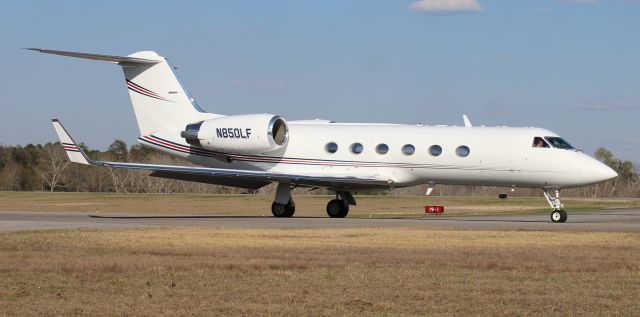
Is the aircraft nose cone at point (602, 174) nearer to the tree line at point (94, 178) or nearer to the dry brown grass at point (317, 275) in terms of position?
the dry brown grass at point (317, 275)

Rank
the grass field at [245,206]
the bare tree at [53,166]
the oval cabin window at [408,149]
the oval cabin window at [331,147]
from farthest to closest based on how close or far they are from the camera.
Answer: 1. the bare tree at [53,166]
2. the grass field at [245,206]
3. the oval cabin window at [331,147]
4. the oval cabin window at [408,149]

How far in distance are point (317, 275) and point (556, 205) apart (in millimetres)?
17282

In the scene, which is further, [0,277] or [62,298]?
[0,277]

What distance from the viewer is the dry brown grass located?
10992 millimetres

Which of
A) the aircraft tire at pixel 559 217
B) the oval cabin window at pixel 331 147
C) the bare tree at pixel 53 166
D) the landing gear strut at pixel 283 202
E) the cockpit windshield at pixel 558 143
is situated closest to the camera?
the aircraft tire at pixel 559 217

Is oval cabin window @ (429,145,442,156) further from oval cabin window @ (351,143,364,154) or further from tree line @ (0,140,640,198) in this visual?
tree line @ (0,140,640,198)

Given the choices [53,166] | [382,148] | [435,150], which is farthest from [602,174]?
[53,166]

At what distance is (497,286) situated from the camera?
41.8 feet

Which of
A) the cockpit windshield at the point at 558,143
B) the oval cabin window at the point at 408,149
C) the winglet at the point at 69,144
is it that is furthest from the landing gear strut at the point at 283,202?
the cockpit windshield at the point at 558,143

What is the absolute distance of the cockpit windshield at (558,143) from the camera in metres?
29.5

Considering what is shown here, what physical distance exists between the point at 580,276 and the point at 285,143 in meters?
19.6

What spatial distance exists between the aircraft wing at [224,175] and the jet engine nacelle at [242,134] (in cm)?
112

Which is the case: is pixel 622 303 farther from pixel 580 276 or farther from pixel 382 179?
pixel 382 179

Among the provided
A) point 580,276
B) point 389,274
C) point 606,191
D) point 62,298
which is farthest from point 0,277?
point 606,191
